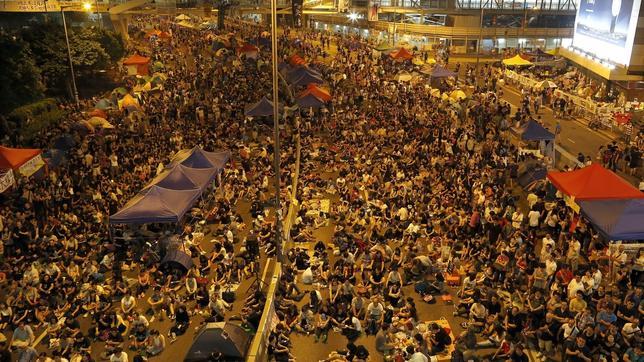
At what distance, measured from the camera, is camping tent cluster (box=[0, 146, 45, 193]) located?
21250 millimetres

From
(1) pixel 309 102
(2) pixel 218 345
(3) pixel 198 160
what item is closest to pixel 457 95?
(1) pixel 309 102

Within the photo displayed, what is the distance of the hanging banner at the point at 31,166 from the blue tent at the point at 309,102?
46.9 feet

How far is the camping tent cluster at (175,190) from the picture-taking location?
58.4 ft

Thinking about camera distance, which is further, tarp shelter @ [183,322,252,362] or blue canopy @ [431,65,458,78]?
blue canopy @ [431,65,458,78]

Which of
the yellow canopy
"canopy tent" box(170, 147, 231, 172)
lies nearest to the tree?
the yellow canopy

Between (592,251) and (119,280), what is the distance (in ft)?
45.9

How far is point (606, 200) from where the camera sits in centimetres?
1694

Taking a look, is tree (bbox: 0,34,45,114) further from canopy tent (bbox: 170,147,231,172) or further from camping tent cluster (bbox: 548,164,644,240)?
camping tent cluster (bbox: 548,164,644,240)

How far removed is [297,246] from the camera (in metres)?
18.6

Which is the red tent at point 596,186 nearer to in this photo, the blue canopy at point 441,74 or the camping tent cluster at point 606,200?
the camping tent cluster at point 606,200

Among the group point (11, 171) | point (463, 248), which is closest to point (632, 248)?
point (463, 248)

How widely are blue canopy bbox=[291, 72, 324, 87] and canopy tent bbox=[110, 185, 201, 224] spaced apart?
20.2 m

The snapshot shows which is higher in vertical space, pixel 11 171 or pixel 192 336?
pixel 11 171

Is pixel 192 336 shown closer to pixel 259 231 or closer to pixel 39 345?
pixel 39 345
